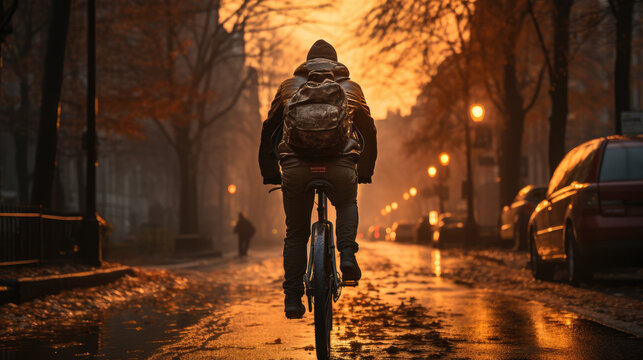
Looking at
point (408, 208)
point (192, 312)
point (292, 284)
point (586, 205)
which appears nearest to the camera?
point (292, 284)

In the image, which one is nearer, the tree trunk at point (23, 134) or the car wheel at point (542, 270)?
the car wheel at point (542, 270)

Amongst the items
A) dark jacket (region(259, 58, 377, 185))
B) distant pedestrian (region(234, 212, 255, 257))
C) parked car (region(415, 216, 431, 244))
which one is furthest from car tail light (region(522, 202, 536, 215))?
parked car (region(415, 216, 431, 244))

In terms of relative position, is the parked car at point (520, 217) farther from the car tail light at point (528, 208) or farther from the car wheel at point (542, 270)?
the car wheel at point (542, 270)

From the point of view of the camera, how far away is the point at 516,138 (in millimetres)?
32750

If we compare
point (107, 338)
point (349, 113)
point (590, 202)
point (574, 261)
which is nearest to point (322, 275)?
point (349, 113)

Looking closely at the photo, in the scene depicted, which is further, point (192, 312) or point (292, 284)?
point (192, 312)

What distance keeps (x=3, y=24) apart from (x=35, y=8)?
16.0 metres

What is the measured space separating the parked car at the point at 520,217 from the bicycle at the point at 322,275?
1663cm

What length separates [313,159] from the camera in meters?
6.89

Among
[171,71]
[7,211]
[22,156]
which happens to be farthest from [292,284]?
[22,156]

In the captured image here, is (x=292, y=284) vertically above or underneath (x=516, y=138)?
underneath

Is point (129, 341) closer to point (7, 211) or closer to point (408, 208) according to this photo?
point (7, 211)

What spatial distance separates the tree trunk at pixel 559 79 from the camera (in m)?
23.3

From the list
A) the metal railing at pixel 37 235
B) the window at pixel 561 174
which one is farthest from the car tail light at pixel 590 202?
the metal railing at pixel 37 235
